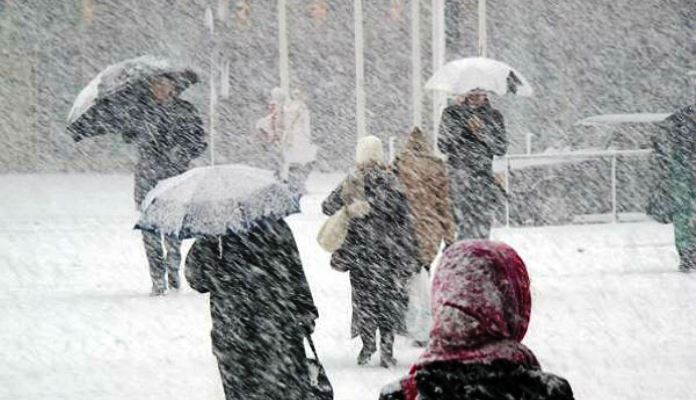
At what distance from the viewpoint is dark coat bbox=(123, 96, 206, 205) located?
12.7 meters

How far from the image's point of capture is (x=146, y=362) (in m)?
9.42

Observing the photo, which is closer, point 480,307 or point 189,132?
point 480,307

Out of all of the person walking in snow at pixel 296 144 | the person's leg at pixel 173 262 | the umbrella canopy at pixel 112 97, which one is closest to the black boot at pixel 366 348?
the person's leg at pixel 173 262

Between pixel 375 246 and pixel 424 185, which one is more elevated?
pixel 424 185

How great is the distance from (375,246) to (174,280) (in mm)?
3985

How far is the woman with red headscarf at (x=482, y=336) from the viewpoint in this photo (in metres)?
3.55

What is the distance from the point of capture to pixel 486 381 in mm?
3570

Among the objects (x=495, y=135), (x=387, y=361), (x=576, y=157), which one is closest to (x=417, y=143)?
(x=387, y=361)

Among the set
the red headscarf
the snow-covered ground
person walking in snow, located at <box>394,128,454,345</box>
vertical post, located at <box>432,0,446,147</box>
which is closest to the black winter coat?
the snow-covered ground

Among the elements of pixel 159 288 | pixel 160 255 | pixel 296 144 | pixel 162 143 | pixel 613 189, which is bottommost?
pixel 296 144

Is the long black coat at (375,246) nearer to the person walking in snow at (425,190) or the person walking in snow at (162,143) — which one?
the person walking in snow at (425,190)

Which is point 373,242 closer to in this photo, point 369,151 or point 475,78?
point 369,151

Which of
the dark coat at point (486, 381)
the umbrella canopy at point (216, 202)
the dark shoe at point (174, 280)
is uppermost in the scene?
the dark coat at point (486, 381)

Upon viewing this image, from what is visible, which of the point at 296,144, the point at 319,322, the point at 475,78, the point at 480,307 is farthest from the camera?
the point at 296,144
